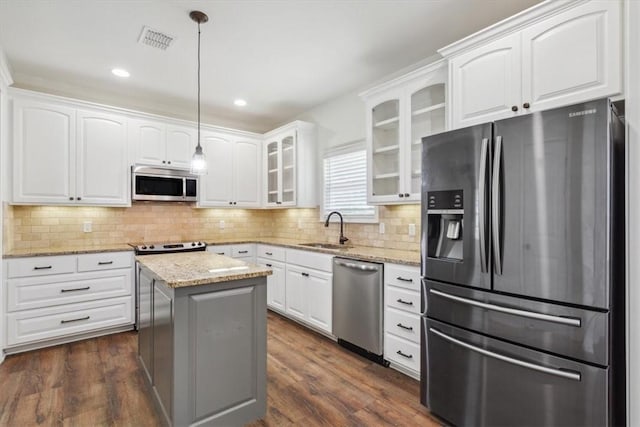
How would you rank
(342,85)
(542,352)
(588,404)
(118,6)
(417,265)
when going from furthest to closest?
(342,85) → (417,265) → (118,6) → (542,352) → (588,404)

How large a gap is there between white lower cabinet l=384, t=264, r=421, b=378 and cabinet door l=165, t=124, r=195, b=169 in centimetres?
297

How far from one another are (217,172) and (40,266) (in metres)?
2.17

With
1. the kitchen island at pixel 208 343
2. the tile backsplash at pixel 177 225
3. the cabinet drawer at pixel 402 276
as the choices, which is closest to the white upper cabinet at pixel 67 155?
the tile backsplash at pixel 177 225

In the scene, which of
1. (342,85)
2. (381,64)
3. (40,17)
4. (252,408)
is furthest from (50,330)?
(381,64)

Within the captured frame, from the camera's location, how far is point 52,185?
10.9 feet

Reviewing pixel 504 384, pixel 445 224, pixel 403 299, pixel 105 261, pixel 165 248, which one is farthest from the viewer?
pixel 165 248

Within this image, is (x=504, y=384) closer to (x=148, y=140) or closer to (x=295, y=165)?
(x=295, y=165)

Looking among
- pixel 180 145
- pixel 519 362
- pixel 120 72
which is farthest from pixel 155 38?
pixel 519 362

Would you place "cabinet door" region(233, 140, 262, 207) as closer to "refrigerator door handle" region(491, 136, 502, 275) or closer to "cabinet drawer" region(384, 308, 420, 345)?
"cabinet drawer" region(384, 308, 420, 345)

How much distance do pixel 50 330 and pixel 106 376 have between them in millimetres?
1053

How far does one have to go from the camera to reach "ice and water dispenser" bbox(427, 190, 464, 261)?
1.98 metres

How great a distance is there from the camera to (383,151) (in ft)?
10.4

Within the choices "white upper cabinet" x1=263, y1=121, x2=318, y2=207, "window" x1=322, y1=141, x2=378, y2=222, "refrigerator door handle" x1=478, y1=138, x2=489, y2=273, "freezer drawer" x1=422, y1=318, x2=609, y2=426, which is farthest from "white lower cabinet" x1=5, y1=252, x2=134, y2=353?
"refrigerator door handle" x1=478, y1=138, x2=489, y2=273

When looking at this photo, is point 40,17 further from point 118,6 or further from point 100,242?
point 100,242
